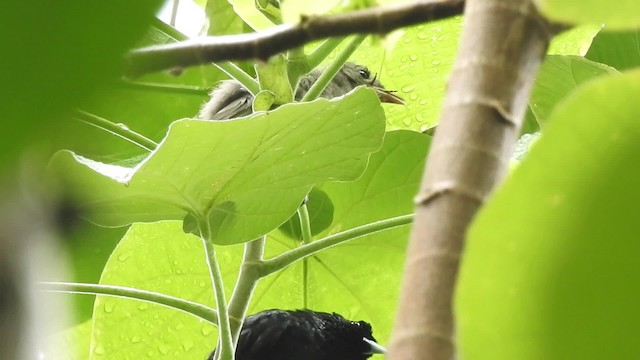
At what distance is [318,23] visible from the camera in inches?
13.8

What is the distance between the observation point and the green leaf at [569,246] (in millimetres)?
255

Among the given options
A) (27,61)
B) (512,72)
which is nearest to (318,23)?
(512,72)

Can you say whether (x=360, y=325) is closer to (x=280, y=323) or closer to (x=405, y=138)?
(x=280, y=323)

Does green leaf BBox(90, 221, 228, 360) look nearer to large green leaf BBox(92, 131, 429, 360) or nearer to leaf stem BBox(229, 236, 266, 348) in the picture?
large green leaf BBox(92, 131, 429, 360)

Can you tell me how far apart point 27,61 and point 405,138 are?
3.15 ft

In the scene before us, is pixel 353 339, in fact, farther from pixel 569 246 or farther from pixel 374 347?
pixel 569 246

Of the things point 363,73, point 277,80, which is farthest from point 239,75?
point 363,73

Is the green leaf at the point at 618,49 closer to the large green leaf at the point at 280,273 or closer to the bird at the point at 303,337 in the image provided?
the large green leaf at the point at 280,273

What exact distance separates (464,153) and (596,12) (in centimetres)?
6

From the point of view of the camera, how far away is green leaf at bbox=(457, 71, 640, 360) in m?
0.25

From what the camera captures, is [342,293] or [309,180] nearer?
[309,180]

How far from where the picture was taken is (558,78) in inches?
36.3

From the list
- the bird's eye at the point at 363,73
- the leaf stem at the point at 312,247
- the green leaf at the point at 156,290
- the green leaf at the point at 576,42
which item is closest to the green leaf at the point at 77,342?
the green leaf at the point at 156,290

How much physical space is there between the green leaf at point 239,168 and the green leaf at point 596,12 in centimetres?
37
